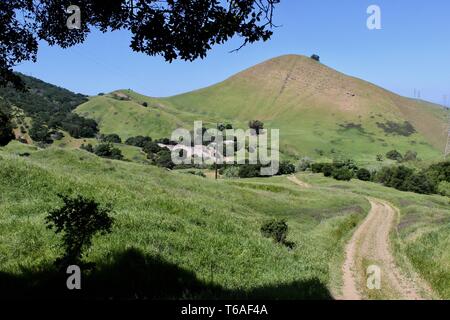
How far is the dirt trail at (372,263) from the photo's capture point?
1934 centimetres

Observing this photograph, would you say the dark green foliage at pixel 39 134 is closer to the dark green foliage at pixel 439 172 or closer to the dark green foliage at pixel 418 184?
the dark green foliage at pixel 418 184

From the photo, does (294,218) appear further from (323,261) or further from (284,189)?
(284,189)

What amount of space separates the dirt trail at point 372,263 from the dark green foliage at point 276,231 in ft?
15.2

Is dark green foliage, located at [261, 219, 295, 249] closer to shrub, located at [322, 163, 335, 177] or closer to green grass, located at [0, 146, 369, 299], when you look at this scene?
green grass, located at [0, 146, 369, 299]

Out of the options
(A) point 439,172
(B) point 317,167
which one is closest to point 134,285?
(B) point 317,167

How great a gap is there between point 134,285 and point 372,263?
51.8 ft

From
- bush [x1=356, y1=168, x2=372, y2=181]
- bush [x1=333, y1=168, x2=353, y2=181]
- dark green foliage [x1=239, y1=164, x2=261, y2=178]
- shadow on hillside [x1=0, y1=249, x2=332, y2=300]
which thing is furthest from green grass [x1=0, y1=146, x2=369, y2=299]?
bush [x1=356, y1=168, x2=372, y2=181]

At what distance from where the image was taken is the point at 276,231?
114ft

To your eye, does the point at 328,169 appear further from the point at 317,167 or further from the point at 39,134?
the point at 39,134

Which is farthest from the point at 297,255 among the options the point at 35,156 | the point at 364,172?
the point at 364,172

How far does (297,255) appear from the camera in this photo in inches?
1127

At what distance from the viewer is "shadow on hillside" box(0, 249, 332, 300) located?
15.5 m

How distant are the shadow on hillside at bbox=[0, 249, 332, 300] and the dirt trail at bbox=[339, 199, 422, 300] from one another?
2025mm
